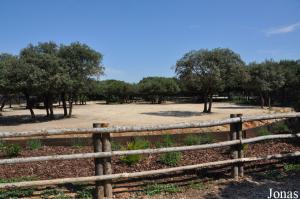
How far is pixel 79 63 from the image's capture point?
33562 mm

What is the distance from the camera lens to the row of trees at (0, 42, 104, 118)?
99.0 ft

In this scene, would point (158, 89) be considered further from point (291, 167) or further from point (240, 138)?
point (240, 138)

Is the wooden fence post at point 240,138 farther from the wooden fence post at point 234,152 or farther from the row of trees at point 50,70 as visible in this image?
the row of trees at point 50,70

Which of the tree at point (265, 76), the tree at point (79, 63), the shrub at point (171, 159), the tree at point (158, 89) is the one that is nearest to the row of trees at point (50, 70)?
the tree at point (79, 63)

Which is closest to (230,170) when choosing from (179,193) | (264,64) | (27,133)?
(179,193)

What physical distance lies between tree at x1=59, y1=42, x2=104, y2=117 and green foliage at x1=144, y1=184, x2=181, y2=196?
26931 mm

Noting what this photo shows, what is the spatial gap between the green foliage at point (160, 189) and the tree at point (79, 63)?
26.9m

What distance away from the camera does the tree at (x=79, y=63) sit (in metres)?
33.1

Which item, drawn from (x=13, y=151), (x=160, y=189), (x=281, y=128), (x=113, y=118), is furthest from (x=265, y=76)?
(x=160, y=189)

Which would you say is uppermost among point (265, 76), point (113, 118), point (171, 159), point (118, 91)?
point (265, 76)

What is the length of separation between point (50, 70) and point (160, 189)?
2608cm

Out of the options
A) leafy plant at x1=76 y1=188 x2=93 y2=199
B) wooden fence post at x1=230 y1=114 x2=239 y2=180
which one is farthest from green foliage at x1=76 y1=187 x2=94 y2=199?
wooden fence post at x1=230 y1=114 x2=239 y2=180

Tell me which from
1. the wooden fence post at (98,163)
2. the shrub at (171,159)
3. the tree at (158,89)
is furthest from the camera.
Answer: the tree at (158,89)

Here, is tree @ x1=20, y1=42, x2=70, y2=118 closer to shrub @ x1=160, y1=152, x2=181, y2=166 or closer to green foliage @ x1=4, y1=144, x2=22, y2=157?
green foliage @ x1=4, y1=144, x2=22, y2=157
